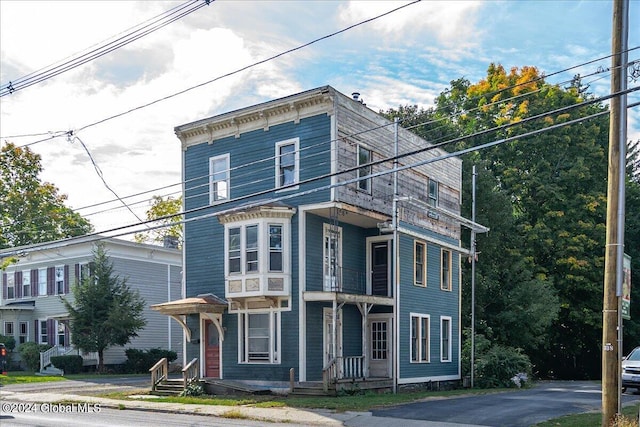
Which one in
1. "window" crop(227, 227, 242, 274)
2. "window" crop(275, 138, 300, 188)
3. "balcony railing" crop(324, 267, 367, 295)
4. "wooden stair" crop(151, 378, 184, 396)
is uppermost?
"window" crop(275, 138, 300, 188)

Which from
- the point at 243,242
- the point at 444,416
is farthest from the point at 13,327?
the point at 444,416

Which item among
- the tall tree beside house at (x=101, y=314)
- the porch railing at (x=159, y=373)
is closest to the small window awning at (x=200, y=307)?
the porch railing at (x=159, y=373)

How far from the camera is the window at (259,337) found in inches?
1045

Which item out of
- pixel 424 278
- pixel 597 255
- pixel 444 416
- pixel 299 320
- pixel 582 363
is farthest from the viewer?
pixel 582 363

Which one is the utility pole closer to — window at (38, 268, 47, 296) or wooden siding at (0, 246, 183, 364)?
wooden siding at (0, 246, 183, 364)

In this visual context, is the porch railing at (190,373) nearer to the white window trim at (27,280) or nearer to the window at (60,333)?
the window at (60,333)

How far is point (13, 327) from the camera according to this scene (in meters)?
46.2

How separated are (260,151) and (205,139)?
2998 millimetres

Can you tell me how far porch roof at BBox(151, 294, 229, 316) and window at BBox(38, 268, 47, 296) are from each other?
21064 millimetres

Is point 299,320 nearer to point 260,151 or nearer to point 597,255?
point 260,151

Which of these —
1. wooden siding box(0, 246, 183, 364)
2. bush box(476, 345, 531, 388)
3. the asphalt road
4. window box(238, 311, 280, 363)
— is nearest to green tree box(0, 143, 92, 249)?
wooden siding box(0, 246, 183, 364)

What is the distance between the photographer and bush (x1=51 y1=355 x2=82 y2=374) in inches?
1545

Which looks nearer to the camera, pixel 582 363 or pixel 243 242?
pixel 243 242

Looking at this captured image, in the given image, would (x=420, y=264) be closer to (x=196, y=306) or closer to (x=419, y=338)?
(x=419, y=338)
